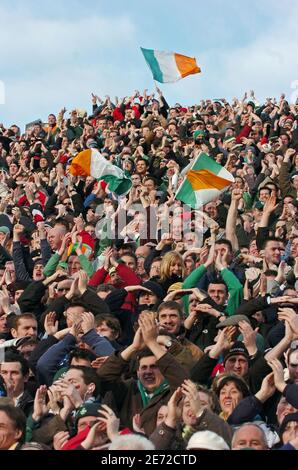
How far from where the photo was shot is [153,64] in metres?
24.0

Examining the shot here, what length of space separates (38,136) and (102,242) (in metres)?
12.7

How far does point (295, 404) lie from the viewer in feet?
26.8

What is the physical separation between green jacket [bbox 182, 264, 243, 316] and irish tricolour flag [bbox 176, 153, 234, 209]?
4.05 meters

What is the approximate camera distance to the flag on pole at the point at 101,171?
59.7 feet

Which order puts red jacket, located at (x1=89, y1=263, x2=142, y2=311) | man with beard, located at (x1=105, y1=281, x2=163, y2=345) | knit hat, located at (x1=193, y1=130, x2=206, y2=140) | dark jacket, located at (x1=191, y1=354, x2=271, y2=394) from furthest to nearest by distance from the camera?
knit hat, located at (x1=193, y1=130, x2=206, y2=140), red jacket, located at (x1=89, y1=263, x2=142, y2=311), man with beard, located at (x1=105, y1=281, x2=163, y2=345), dark jacket, located at (x1=191, y1=354, x2=271, y2=394)

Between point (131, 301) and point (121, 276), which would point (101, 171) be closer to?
point (121, 276)

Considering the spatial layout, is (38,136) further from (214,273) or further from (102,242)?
(214,273)

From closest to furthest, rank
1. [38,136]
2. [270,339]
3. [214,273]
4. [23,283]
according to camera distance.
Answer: [270,339] → [214,273] → [23,283] → [38,136]

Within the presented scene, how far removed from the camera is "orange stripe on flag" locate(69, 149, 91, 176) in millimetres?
18620

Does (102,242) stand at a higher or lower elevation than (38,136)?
lower

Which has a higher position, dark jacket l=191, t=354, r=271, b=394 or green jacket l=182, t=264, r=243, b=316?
green jacket l=182, t=264, r=243, b=316

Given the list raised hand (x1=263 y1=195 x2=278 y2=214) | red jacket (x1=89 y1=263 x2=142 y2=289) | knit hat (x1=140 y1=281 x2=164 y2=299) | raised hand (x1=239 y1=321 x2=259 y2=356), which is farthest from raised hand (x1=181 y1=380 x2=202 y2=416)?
raised hand (x1=263 y1=195 x2=278 y2=214)

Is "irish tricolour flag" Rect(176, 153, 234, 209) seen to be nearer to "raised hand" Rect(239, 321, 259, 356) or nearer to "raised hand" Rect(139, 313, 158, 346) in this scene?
"raised hand" Rect(239, 321, 259, 356)
